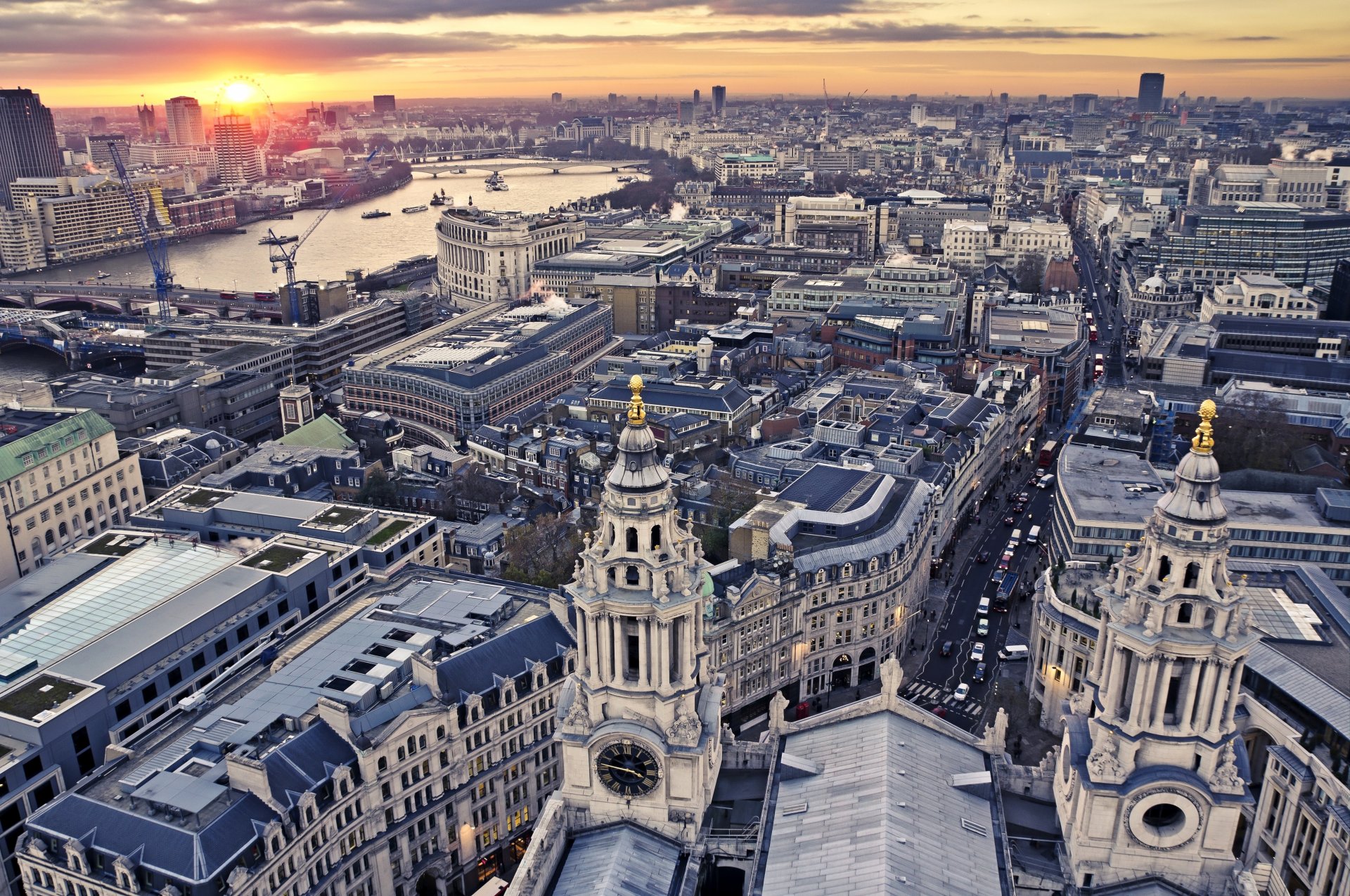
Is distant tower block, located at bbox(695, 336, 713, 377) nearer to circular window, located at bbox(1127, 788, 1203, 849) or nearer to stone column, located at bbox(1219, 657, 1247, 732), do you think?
circular window, located at bbox(1127, 788, 1203, 849)

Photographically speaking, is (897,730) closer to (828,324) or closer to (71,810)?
(71,810)

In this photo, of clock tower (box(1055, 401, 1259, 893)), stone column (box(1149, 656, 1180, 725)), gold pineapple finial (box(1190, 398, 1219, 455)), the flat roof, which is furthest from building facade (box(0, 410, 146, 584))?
gold pineapple finial (box(1190, 398, 1219, 455))

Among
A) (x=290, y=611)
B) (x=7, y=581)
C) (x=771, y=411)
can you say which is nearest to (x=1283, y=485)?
(x=771, y=411)

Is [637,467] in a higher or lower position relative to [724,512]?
higher

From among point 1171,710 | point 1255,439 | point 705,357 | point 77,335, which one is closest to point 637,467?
point 1171,710

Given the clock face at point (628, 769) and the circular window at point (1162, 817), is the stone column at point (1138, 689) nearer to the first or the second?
the circular window at point (1162, 817)

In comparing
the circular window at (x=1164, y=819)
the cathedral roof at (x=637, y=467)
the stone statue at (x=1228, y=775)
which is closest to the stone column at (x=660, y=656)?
the cathedral roof at (x=637, y=467)

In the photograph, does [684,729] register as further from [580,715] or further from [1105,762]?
[1105,762]
